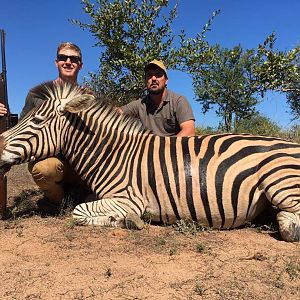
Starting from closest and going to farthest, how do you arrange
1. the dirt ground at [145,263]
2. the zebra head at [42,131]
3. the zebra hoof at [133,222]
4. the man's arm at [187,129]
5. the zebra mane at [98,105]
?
the dirt ground at [145,263], the zebra hoof at [133,222], the zebra head at [42,131], the zebra mane at [98,105], the man's arm at [187,129]

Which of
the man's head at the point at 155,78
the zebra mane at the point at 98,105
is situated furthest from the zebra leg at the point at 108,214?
the man's head at the point at 155,78

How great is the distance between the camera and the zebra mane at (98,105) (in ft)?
13.5

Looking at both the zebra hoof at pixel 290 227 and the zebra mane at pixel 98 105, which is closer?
the zebra hoof at pixel 290 227

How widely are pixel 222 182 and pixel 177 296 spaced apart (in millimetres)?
1565

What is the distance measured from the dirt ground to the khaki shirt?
1936 millimetres

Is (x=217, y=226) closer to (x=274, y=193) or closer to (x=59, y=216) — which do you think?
(x=274, y=193)

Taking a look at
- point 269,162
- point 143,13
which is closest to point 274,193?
point 269,162

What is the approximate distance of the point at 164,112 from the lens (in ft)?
17.2

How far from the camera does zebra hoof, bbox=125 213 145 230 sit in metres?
3.49

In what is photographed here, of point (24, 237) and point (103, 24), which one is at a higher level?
point (103, 24)

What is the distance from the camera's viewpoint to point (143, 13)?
9.97 m

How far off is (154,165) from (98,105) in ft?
A: 3.29

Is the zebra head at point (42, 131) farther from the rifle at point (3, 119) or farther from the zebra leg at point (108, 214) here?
the zebra leg at point (108, 214)

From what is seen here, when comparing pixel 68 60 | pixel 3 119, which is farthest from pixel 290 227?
pixel 68 60
